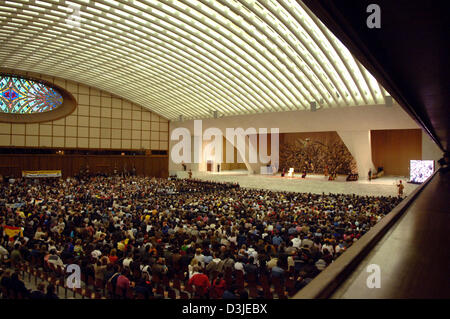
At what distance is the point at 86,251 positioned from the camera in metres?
6.96

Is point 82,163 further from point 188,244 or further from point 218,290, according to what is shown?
point 218,290

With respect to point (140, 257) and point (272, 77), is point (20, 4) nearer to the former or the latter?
point (272, 77)

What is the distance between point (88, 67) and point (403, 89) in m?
30.5

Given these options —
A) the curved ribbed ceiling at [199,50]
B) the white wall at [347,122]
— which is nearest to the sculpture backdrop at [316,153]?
the white wall at [347,122]

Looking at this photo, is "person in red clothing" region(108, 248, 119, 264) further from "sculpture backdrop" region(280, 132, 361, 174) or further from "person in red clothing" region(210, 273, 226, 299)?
"sculpture backdrop" region(280, 132, 361, 174)

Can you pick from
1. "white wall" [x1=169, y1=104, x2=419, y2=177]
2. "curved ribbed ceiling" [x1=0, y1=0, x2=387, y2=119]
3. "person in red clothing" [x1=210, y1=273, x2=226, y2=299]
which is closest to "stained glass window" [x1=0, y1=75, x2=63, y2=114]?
"curved ribbed ceiling" [x1=0, y1=0, x2=387, y2=119]

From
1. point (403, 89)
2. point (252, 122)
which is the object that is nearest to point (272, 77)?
point (252, 122)

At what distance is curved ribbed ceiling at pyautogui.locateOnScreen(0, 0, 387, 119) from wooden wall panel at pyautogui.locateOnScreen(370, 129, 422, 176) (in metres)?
14.2

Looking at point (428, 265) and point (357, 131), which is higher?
point (357, 131)

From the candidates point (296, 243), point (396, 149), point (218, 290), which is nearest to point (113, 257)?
point (218, 290)

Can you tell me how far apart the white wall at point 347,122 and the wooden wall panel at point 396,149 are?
25.7ft

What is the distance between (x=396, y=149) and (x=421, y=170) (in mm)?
10469

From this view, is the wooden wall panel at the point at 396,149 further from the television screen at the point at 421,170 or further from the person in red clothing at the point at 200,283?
the person in red clothing at the point at 200,283

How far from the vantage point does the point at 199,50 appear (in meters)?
21.0
